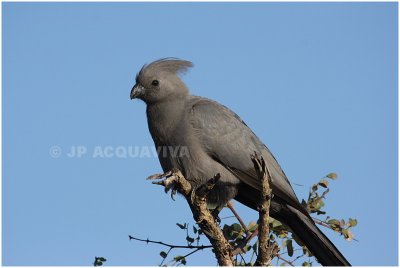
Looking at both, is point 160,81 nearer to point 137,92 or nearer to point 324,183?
point 137,92

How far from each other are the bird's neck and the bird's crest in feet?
1.76

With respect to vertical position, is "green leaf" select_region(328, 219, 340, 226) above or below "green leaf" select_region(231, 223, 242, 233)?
below

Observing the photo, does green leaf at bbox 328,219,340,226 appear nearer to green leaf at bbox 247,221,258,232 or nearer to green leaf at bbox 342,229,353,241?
green leaf at bbox 342,229,353,241

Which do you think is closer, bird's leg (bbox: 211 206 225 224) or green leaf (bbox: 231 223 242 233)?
green leaf (bbox: 231 223 242 233)

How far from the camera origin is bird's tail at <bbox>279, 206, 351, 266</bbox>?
6.25 meters

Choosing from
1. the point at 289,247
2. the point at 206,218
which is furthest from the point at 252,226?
the point at 206,218

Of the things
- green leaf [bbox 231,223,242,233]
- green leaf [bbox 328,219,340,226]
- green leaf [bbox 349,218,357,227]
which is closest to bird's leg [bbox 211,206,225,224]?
green leaf [bbox 231,223,242,233]

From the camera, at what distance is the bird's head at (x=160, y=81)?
24.6 feet

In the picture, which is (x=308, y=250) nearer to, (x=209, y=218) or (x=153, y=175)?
(x=209, y=218)

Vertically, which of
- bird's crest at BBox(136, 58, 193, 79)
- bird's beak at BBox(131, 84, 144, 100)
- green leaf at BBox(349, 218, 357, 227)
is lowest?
green leaf at BBox(349, 218, 357, 227)

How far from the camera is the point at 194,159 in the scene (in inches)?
257

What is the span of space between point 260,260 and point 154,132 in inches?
105

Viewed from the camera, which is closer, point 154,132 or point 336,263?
point 336,263

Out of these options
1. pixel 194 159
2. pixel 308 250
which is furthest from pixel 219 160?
pixel 308 250
